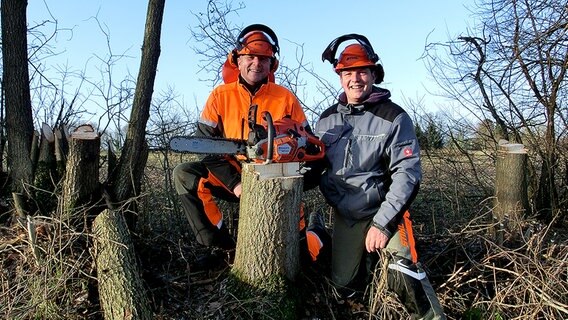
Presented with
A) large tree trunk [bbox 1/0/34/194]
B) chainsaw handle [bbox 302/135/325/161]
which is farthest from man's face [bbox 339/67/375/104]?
large tree trunk [bbox 1/0/34/194]

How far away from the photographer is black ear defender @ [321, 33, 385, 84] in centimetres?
346

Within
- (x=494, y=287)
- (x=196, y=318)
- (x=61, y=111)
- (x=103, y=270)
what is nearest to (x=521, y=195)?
(x=494, y=287)

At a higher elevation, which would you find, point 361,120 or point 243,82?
point 243,82

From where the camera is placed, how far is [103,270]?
10.6 ft

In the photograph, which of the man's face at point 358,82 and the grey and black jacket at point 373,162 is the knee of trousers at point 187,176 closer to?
the grey and black jacket at point 373,162

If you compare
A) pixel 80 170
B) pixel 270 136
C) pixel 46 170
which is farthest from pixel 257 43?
pixel 46 170

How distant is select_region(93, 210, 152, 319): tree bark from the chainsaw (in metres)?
0.83

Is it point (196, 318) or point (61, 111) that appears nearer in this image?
point (196, 318)

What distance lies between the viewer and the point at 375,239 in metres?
3.25

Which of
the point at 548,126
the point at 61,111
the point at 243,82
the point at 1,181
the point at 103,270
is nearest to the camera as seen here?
the point at 103,270

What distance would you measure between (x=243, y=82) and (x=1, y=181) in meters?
2.70

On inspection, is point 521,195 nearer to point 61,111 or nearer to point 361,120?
point 361,120

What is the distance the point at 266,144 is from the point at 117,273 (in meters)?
1.36

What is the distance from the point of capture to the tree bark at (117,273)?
3.00m
